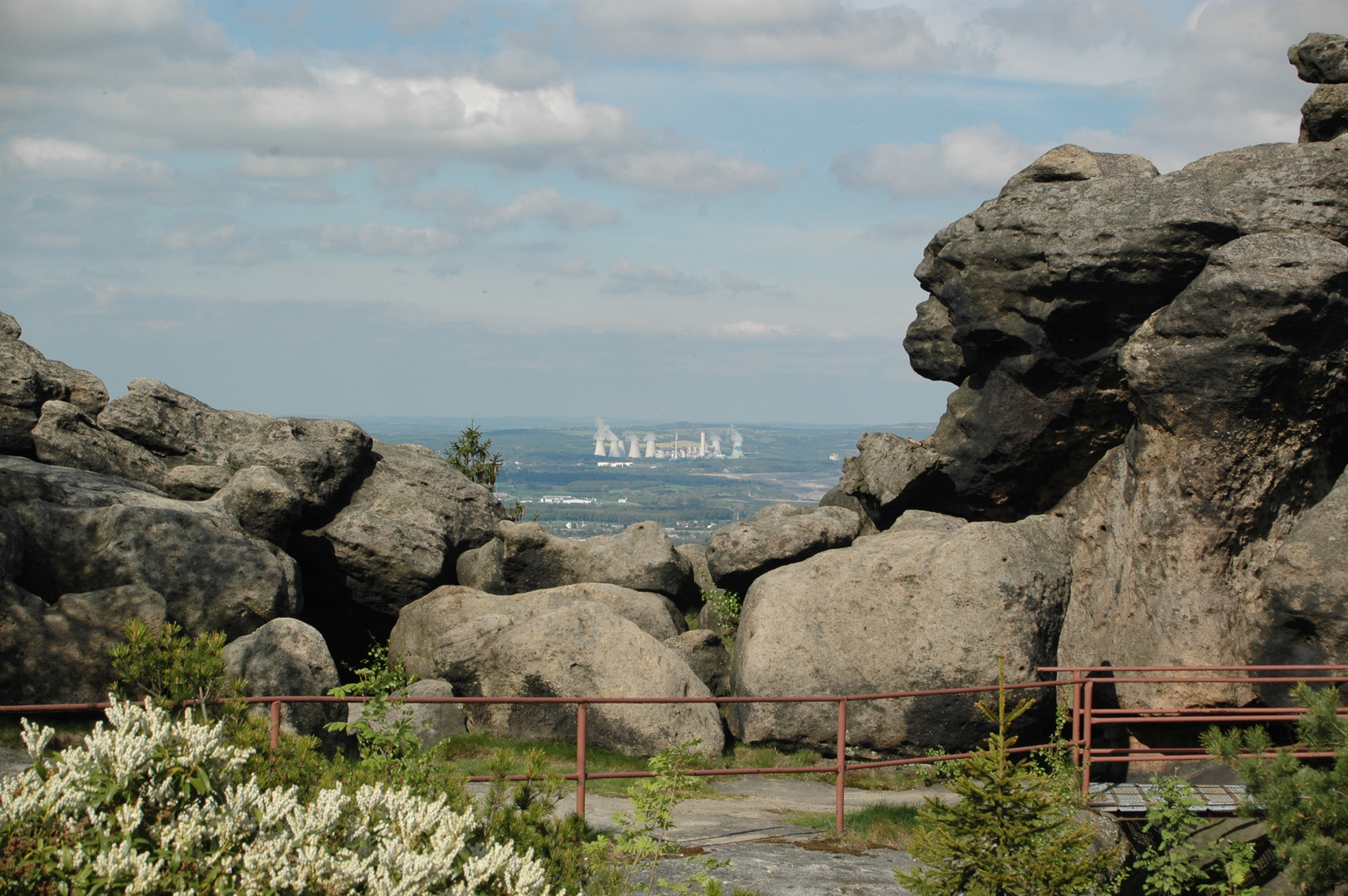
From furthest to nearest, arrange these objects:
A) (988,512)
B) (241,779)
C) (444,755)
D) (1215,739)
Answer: (988,512)
(444,755)
(1215,739)
(241,779)

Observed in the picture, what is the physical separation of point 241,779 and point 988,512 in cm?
1426

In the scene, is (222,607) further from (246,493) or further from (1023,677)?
(1023,677)

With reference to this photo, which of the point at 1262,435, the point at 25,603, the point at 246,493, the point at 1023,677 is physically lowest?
the point at 1023,677

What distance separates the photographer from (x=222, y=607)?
14328 millimetres

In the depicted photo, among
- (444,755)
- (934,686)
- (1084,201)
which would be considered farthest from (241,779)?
(1084,201)

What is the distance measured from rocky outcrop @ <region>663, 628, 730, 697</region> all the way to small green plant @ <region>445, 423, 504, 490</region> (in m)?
15.5

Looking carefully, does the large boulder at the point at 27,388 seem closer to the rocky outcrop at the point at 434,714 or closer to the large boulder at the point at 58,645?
the large boulder at the point at 58,645

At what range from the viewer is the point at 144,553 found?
14.1m

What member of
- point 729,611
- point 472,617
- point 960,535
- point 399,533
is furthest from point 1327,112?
point 399,533

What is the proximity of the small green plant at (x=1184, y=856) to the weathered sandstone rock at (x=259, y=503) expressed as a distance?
12142 mm

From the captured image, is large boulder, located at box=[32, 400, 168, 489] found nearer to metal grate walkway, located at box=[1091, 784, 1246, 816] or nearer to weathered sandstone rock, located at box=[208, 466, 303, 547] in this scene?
weathered sandstone rock, located at box=[208, 466, 303, 547]

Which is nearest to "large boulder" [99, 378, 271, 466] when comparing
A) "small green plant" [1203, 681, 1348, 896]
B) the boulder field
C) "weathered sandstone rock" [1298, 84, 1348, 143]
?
the boulder field

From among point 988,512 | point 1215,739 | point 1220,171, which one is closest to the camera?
point 1215,739

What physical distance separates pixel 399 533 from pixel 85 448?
489 centimetres
